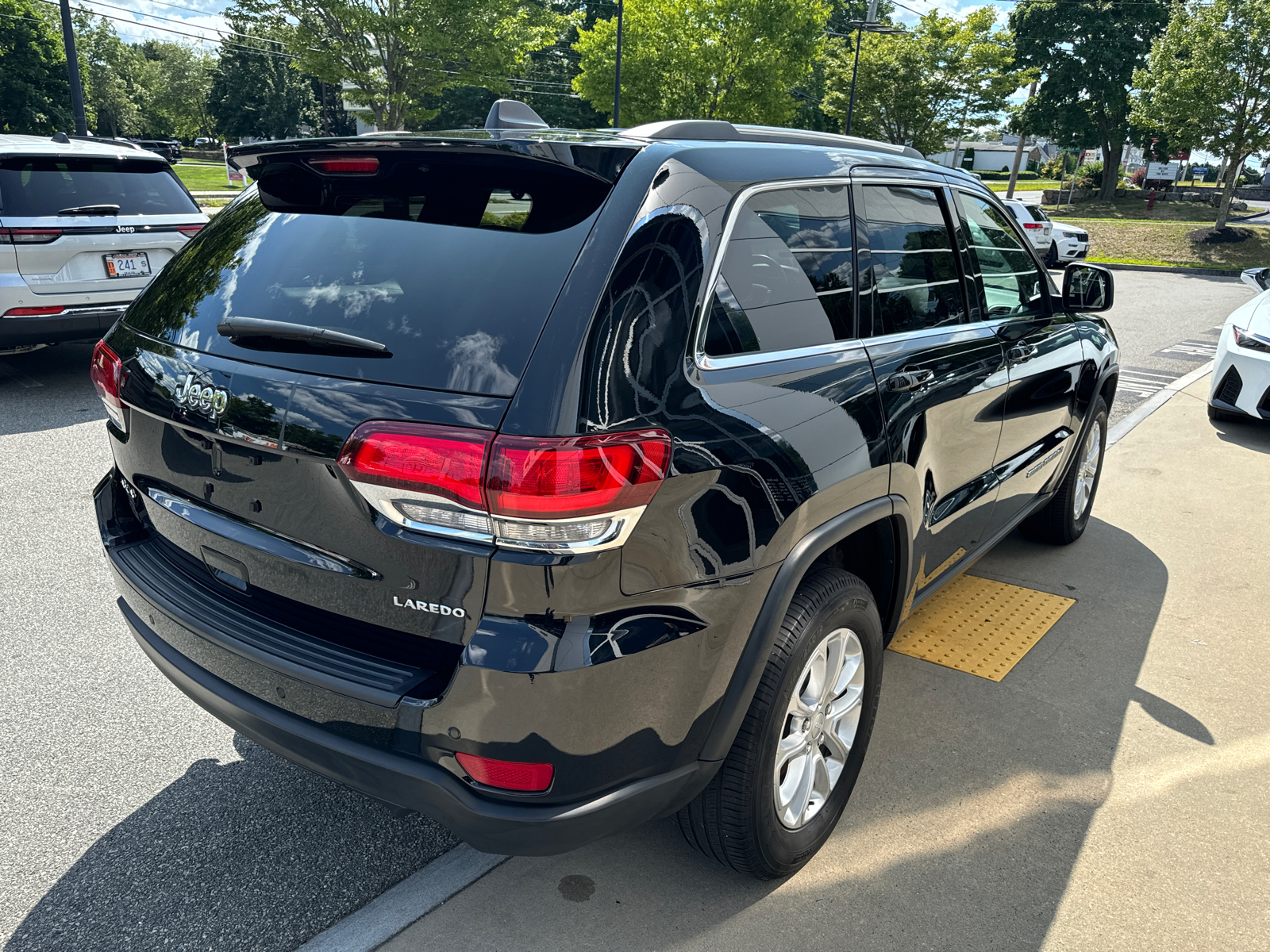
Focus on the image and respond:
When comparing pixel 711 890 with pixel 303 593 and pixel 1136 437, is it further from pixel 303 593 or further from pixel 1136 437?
pixel 1136 437

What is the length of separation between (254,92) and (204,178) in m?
27.7

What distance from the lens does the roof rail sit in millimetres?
2244

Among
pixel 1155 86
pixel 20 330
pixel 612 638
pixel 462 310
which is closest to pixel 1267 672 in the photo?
pixel 612 638

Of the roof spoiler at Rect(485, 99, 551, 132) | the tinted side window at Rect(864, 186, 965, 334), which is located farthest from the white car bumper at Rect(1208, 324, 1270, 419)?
the roof spoiler at Rect(485, 99, 551, 132)

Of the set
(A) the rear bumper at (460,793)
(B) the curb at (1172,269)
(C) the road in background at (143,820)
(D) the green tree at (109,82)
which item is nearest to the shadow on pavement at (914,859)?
(C) the road in background at (143,820)

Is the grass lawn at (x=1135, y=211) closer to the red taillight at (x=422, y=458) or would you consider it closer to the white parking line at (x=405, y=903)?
the white parking line at (x=405, y=903)

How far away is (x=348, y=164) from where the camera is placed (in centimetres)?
221

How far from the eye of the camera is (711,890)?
2398 millimetres

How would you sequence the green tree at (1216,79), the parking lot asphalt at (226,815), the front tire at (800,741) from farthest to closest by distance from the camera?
the green tree at (1216,79), the parking lot asphalt at (226,815), the front tire at (800,741)

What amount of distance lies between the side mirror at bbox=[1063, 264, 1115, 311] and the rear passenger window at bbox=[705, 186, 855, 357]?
1941 millimetres

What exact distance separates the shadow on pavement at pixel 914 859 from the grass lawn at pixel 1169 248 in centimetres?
2504

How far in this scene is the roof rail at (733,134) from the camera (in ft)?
7.36

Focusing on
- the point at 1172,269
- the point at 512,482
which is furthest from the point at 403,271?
the point at 1172,269

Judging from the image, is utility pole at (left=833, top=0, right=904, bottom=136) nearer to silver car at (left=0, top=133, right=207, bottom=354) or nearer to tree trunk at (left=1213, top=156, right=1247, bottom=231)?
tree trunk at (left=1213, top=156, right=1247, bottom=231)
